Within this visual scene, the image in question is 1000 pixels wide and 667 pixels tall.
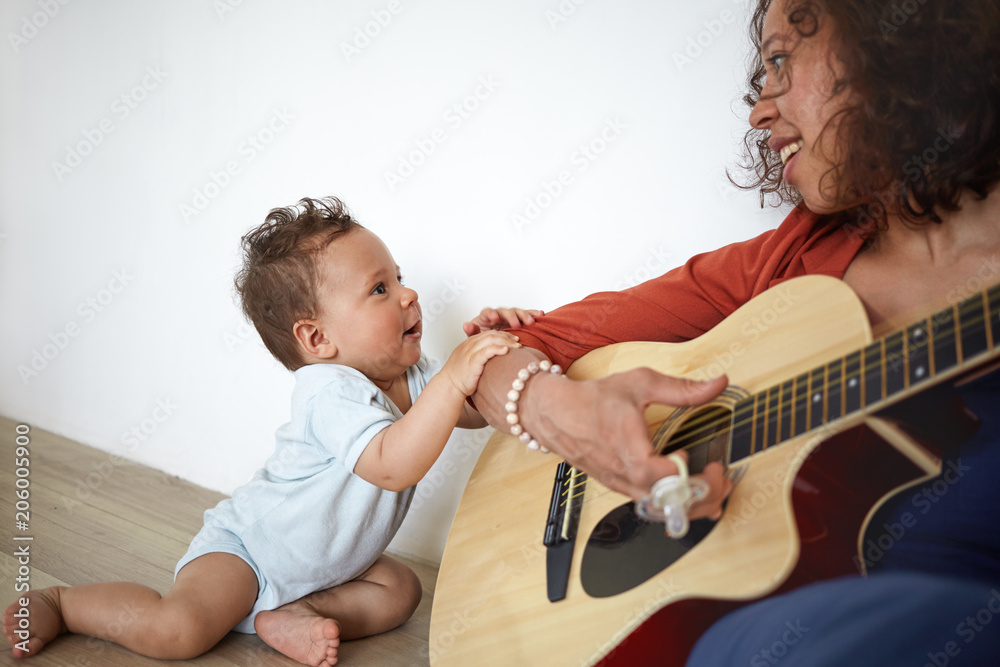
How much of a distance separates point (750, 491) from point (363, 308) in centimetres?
77

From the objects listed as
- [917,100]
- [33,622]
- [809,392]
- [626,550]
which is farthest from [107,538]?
[917,100]

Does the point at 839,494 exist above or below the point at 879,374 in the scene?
below

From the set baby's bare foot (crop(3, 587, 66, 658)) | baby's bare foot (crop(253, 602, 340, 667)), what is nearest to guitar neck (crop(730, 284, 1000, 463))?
baby's bare foot (crop(253, 602, 340, 667))

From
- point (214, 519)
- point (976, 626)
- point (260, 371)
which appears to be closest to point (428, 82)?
point (260, 371)

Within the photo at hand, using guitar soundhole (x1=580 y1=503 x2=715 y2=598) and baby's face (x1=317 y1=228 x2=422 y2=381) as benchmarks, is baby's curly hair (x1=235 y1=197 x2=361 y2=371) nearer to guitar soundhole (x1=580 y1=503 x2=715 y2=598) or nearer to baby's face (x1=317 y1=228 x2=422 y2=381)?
baby's face (x1=317 y1=228 x2=422 y2=381)

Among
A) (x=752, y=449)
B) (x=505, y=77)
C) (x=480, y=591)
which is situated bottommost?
(x=480, y=591)

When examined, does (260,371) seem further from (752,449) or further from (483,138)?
(752,449)

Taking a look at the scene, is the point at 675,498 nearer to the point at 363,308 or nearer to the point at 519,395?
the point at 519,395

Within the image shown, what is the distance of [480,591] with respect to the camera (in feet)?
3.36

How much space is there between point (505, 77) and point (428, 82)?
21 centimetres

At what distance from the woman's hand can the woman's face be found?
298 millimetres

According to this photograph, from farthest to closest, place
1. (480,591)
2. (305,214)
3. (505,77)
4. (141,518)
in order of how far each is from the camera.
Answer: (141,518)
(505,77)
(305,214)
(480,591)

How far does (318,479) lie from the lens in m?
1.30

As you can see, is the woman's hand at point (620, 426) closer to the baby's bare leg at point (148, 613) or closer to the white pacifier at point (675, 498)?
the white pacifier at point (675, 498)
